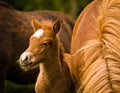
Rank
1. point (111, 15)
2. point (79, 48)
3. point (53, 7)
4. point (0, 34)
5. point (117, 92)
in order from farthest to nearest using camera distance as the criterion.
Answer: point (53, 7), point (0, 34), point (79, 48), point (111, 15), point (117, 92)

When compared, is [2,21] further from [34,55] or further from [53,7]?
[53,7]

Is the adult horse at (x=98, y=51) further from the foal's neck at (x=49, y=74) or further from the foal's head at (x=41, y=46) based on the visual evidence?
the foal's head at (x=41, y=46)

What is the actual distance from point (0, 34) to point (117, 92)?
3.98 meters

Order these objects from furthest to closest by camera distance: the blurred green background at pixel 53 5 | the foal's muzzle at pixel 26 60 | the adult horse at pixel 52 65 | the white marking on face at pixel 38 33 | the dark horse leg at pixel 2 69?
the blurred green background at pixel 53 5 → the dark horse leg at pixel 2 69 → the adult horse at pixel 52 65 → the white marking on face at pixel 38 33 → the foal's muzzle at pixel 26 60

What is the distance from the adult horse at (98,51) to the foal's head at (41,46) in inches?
12.3

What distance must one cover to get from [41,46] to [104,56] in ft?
3.06

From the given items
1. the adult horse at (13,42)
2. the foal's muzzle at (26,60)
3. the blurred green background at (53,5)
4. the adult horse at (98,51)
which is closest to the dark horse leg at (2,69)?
the adult horse at (13,42)

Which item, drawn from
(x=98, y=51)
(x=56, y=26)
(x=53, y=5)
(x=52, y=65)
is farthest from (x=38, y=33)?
(x=53, y=5)

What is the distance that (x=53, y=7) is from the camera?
21828 mm

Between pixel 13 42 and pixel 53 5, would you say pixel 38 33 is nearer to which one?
pixel 13 42

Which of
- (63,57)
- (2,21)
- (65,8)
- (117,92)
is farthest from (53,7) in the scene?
(117,92)

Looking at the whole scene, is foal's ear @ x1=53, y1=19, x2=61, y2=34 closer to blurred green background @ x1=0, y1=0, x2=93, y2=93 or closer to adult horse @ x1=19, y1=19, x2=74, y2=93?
adult horse @ x1=19, y1=19, x2=74, y2=93

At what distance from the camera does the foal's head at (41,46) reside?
7333 millimetres

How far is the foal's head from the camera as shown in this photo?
7333 millimetres
